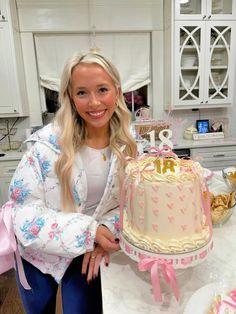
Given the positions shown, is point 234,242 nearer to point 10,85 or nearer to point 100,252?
point 100,252

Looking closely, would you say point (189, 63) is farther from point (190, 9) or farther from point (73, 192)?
point (73, 192)

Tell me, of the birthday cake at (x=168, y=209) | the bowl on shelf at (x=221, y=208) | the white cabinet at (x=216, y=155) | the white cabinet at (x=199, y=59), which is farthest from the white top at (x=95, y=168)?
the white cabinet at (x=199, y=59)

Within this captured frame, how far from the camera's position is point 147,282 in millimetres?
807

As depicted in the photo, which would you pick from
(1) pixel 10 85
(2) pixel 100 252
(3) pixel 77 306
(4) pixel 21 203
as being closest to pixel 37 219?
(4) pixel 21 203

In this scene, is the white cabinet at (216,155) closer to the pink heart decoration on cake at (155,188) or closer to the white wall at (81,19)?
the white wall at (81,19)

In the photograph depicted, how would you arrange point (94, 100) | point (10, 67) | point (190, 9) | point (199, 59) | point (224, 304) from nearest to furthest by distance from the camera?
1. point (224, 304)
2. point (94, 100)
3. point (10, 67)
4. point (190, 9)
5. point (199, 59)

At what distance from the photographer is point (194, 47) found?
9.07 feet

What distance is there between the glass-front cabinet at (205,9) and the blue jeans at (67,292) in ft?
8.42

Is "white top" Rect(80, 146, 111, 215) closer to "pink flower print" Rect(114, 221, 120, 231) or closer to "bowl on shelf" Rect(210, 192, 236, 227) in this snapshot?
"pink flower print" Rect(114, 221, 120, 231)

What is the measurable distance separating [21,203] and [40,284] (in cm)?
38

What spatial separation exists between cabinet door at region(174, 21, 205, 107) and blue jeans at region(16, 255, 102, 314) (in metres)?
2.26

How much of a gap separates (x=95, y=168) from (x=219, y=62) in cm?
243

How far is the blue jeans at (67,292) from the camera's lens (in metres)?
1.04

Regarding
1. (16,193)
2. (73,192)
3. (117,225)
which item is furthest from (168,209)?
(16,193)
